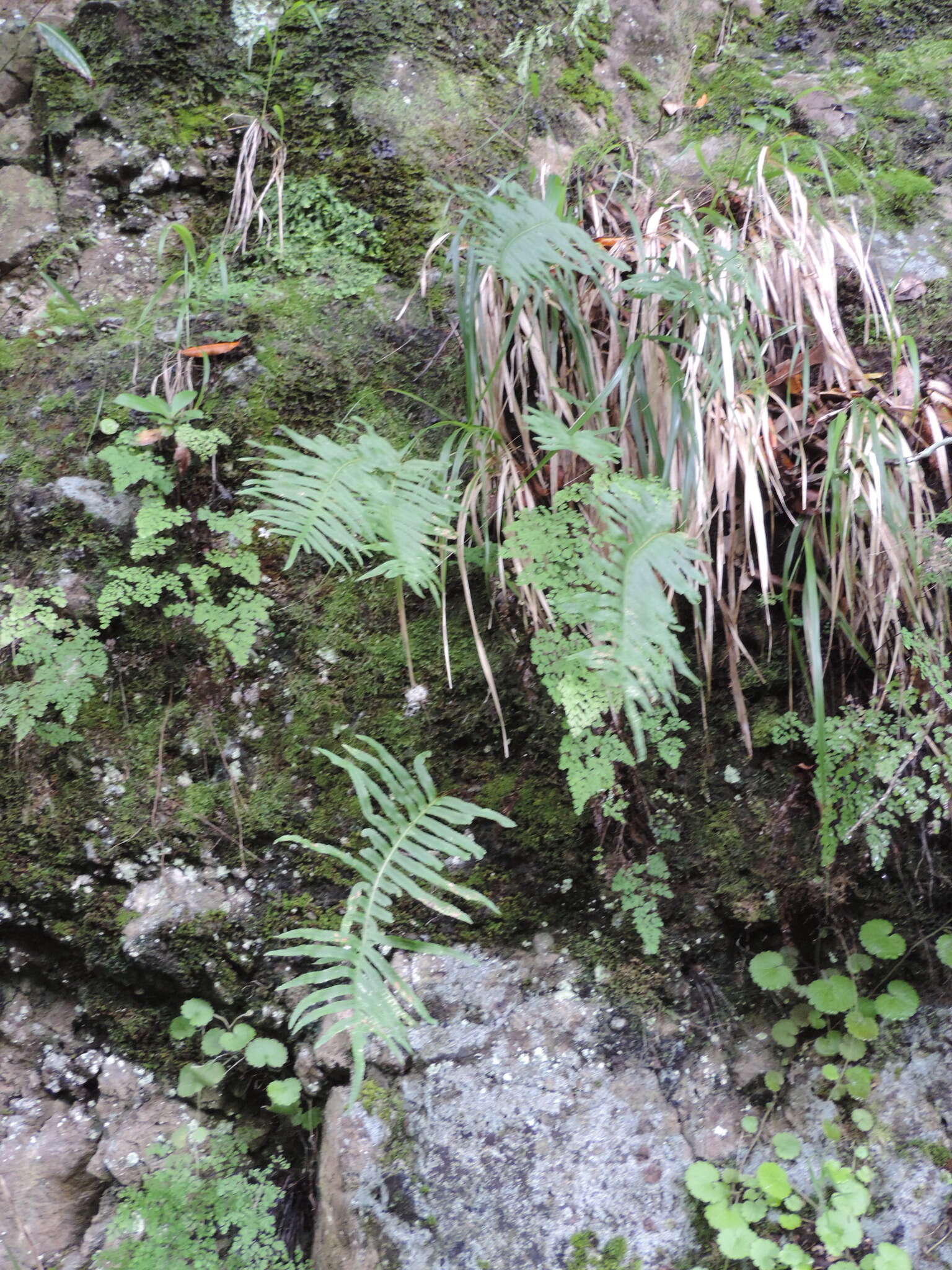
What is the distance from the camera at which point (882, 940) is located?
2135 mm

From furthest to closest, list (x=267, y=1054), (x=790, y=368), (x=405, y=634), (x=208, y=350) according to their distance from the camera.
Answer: (x=208, y=350)
(x=790, y=368)
(x=405, y=634)
(x=267, y=1054)

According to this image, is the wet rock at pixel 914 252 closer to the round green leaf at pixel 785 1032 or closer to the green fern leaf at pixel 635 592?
the green fern leaf at pixel 635 592

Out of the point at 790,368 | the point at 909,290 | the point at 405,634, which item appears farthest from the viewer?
the point at 909,290

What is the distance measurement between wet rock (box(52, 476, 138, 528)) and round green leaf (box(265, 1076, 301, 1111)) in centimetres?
147

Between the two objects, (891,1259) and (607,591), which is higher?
(607,591)

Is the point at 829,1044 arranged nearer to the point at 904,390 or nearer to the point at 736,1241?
the point at 736,1241

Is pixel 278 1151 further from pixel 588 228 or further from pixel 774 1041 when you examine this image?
pixel 588 228

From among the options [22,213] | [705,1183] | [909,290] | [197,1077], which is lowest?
[705,1183]

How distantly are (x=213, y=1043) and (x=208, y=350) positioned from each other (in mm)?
1866

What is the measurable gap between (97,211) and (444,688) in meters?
2.09

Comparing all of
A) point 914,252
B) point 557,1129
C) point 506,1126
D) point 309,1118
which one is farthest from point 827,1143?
point 914,252

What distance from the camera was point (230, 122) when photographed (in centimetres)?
296

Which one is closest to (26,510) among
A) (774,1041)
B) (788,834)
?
(788,834)

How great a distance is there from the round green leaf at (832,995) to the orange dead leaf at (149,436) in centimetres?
219
